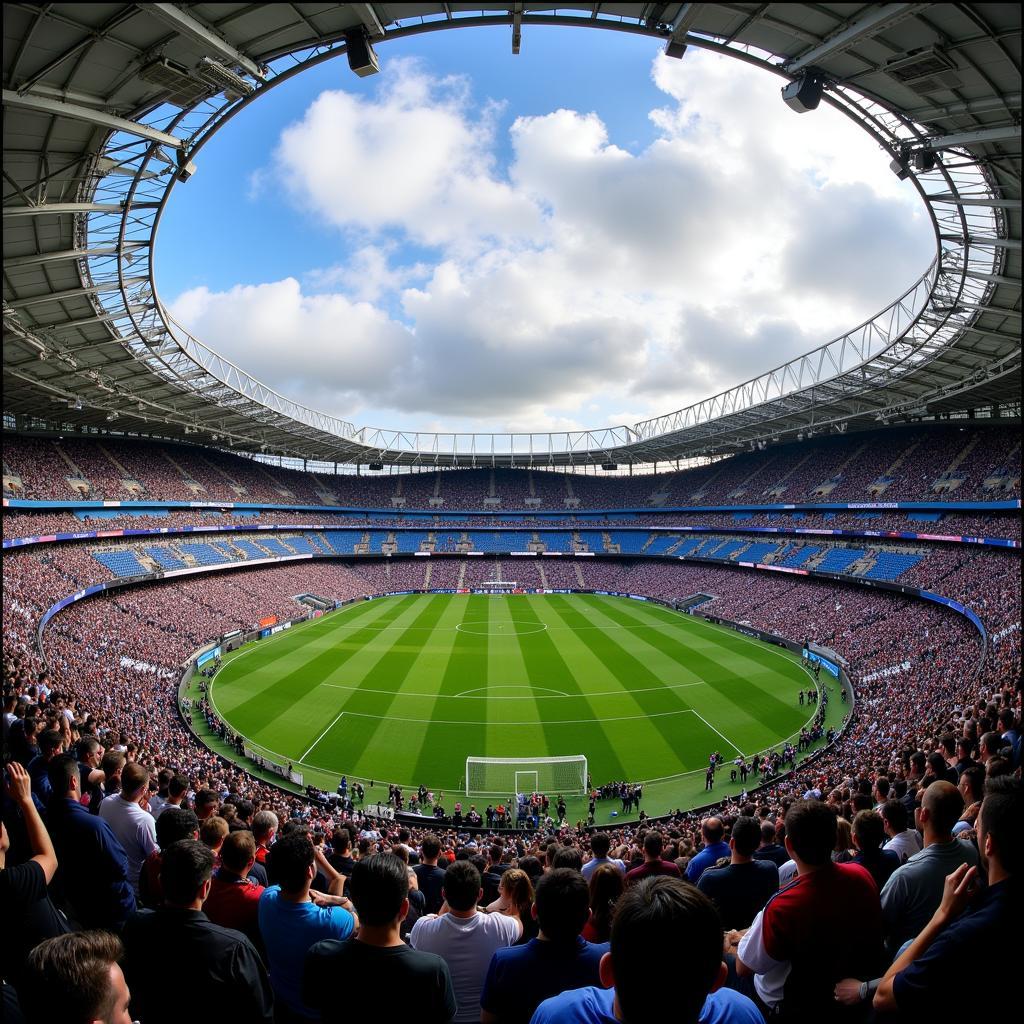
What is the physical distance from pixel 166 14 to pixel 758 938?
15.6 m

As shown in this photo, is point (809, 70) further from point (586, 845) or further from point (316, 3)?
point (586, 845)

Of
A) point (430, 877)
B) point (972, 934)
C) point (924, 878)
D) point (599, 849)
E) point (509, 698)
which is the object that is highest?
point (972, 934)

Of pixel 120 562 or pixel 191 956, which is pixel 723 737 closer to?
pixel 191 956

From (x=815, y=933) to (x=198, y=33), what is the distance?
15982 millimetres

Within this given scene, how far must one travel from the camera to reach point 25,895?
368 centimetres

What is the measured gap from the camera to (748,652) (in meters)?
38.8

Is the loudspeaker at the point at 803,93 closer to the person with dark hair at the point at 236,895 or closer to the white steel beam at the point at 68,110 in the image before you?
the white steel beam at the point at 68,110

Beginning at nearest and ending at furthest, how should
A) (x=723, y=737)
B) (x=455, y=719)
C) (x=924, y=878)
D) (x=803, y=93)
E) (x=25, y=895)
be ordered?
(x=25, y=895)
(x=924, y=878)
(x=803, y=93)
(x=723, y=737)
(x=455, y=719)

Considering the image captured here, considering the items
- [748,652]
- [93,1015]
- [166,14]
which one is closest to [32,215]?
[166,14]

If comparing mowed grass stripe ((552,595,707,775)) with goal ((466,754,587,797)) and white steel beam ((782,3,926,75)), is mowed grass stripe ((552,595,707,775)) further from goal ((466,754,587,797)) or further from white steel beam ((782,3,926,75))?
white steel beam ((782,3,926,75))

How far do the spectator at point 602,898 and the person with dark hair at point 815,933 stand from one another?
5.44ft

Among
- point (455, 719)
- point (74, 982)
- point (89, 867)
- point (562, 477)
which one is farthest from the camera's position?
point (562, 477)

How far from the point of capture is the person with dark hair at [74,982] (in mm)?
2451

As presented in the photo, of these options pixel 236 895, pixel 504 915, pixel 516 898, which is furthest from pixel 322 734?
pixel 504 915
